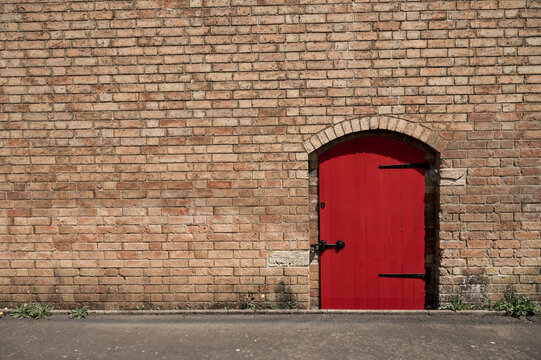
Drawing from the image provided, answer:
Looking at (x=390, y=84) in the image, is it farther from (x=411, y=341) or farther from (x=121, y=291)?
(x=121, y=291)

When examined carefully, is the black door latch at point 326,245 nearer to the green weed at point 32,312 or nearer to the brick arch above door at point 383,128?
the brick arch above door at point 383,128

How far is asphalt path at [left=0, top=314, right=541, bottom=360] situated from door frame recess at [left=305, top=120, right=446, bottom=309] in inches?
13.5

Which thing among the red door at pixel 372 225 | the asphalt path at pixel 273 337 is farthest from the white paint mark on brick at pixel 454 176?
the asphalt path at pixel 273 337

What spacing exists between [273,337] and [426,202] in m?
2.28

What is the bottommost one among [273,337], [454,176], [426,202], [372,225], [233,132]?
[273,337]

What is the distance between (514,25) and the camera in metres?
3.91

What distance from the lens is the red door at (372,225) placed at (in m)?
4.12

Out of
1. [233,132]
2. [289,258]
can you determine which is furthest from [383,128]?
[289,258]

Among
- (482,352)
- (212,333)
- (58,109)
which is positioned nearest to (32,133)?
(58,109)

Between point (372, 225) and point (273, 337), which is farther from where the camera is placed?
point (372, 225)

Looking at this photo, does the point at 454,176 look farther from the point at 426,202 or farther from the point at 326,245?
the point at 326,245

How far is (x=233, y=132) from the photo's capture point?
407 centimetres

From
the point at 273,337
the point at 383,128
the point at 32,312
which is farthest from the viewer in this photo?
the point at 32,312

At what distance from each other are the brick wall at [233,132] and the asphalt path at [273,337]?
30 centimetres
